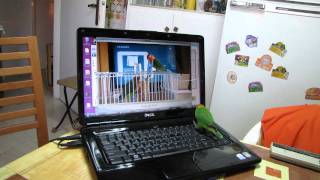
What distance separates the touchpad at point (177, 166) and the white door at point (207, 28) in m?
1.71

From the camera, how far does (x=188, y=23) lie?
2318 millimetres

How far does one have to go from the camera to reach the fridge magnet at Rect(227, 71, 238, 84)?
6.84 ft

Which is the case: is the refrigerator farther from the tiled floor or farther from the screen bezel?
the tiled floor

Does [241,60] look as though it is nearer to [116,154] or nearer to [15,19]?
[116,154]

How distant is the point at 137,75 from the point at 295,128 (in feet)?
2.94

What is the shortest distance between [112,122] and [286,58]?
5.14 feet

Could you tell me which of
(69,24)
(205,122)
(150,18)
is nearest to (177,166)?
(205,122)

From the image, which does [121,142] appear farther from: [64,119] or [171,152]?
[64,119]

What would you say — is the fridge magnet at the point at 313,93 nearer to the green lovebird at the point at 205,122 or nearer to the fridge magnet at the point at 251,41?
the fridge magnet at the point at 251,41

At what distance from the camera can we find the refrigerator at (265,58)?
6.05 feet

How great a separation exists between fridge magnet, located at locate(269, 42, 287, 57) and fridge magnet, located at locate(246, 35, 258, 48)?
12cm

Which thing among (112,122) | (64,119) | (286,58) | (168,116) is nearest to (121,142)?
(112,122)

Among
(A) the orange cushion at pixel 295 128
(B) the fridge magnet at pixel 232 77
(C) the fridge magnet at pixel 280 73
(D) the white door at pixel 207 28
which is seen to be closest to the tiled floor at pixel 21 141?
(D) the white door at pixel 207 28

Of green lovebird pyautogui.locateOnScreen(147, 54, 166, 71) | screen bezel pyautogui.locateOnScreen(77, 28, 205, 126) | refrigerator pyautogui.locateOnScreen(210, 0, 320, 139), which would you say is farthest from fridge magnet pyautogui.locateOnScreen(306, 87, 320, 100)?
green lovebird pyautogui.locateOnScreen(147, 54, 166, 71)
